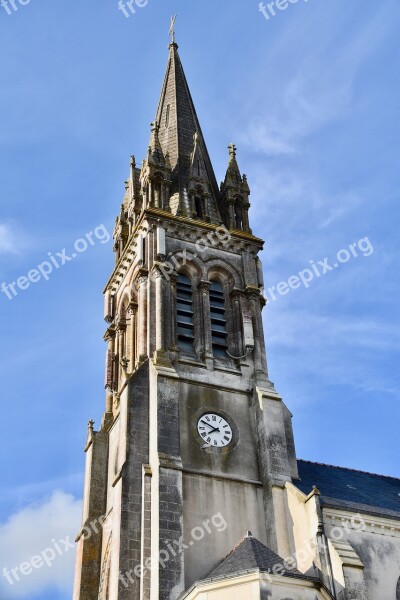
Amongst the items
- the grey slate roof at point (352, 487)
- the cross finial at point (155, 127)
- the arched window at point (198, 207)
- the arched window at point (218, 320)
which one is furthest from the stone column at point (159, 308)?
the cross finial at point (155, 127)

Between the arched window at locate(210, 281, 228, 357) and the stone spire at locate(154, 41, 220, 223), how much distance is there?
3.53 m

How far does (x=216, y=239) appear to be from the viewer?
1353 inches

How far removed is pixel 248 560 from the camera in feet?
74.9

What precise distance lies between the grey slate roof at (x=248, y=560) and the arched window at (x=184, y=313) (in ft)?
28.2

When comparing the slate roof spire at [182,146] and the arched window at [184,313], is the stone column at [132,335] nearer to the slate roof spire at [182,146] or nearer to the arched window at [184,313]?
the arched window at [184,313]

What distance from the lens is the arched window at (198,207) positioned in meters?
35.5

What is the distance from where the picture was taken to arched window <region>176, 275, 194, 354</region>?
31188mm

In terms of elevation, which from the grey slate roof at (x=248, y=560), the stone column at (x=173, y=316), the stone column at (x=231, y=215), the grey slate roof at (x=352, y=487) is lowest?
the grey slate roof at (x=248, y=560)

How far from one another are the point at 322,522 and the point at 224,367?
733 cm

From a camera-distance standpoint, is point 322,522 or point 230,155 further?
point 230,155

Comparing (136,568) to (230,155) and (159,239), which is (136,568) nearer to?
(159,239)

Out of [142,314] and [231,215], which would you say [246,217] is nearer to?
[231,215]

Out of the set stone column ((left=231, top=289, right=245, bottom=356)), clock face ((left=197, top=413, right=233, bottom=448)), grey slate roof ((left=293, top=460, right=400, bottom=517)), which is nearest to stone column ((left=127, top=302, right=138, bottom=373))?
stone column ((left=231, top=289, right=245, bottom=356))

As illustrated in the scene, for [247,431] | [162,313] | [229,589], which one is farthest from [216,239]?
[229,589]
